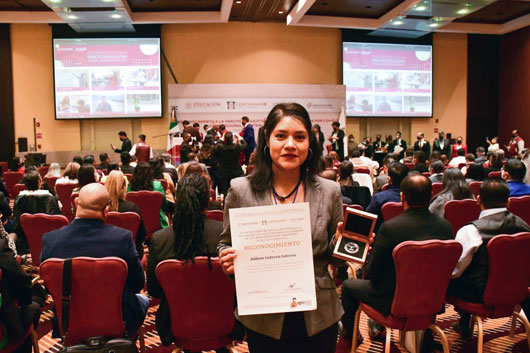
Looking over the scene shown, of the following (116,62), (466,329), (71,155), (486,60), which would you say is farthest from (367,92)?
(466,329)

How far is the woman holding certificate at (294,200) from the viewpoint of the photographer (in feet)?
5.41

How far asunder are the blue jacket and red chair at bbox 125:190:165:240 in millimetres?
2280

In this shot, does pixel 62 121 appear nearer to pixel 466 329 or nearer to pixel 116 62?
pixel 116 62

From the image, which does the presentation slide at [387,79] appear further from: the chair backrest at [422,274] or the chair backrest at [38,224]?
the chair backrest at [422,274]

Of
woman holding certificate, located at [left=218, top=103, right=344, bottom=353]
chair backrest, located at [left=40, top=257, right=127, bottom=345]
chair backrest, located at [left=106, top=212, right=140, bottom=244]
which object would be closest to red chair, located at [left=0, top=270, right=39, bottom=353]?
chair backrest, located at [left=40, top=257, right=127, bottom=345]

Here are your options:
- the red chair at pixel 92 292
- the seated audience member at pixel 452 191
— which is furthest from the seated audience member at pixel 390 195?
the red chair at pixel 92 292

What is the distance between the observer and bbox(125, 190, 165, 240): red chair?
496 cm

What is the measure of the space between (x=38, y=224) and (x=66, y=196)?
6.50ft

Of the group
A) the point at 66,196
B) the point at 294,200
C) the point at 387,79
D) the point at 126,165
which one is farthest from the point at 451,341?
the point at 387,79

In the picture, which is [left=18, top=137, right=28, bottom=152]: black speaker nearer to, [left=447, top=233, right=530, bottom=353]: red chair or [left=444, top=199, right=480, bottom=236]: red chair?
[left=444, top=199, right=480, bottom=236]: red chair

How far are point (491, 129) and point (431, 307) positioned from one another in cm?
1792

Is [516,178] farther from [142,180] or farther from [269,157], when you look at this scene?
[269,157]

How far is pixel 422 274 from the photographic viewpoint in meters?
2.71

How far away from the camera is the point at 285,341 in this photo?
166cm
